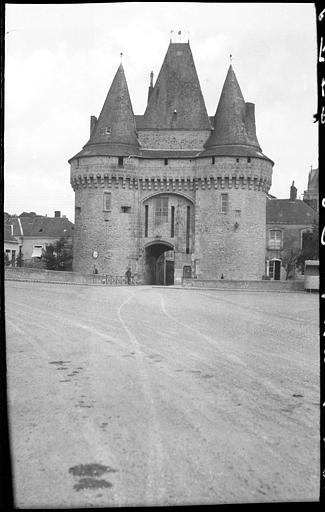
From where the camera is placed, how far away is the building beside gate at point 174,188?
38.8 m

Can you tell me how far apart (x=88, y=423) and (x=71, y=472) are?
86 centimetres

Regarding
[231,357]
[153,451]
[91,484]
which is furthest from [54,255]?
[91,484]

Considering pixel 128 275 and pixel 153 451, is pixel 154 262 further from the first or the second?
pixel 153 451

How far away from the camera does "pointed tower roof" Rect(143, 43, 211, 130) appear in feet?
125

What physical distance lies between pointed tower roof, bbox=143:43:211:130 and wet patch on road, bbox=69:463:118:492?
35291 millimetres

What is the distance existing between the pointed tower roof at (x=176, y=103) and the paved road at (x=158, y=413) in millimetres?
31209

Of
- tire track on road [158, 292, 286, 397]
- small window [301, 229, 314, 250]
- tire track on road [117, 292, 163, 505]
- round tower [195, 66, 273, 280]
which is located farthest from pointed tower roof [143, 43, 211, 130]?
tire track on road [117, 292, 163, 505]

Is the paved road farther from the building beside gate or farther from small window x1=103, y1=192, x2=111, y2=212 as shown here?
small window x1=103, y1=192, x2=111, y2=212

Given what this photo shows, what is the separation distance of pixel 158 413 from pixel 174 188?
3638 centimetres

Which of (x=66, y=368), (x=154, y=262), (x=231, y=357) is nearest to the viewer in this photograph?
(x=66, y=368)

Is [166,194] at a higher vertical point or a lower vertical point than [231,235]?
higher

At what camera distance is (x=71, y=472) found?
387 cm

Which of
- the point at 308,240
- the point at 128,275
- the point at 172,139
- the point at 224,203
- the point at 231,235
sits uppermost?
the point at 172,139

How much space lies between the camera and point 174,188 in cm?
4088
